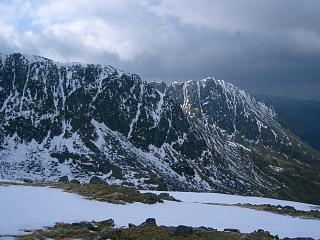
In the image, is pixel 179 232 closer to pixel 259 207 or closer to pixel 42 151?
pixel 259 207

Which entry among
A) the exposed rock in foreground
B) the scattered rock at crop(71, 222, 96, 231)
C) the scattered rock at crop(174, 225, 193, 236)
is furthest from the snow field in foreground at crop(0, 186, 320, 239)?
the scattered rock at crop(174, 225, 193, 236)

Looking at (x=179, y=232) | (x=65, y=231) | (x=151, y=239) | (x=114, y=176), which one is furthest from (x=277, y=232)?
(x=114, y=176)

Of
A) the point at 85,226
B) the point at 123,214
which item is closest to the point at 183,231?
the point at 85,226

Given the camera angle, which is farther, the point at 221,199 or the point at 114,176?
the point at 114,176

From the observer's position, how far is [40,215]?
1142 inches

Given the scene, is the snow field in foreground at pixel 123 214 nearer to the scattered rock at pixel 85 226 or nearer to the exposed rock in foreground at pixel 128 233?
the scattered rock at pixel 85 226

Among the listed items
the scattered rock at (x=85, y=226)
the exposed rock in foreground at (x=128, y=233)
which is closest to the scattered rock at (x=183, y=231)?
the exposed rock in foreground at (x=128, y=233)

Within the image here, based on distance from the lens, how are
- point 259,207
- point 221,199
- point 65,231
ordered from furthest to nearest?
point 221,199, point 259,207, point 65,231

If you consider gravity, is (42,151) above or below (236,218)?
above

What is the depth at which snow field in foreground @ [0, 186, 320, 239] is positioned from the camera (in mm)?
28756

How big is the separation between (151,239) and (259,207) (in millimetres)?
25770

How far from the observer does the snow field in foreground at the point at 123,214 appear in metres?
28.8

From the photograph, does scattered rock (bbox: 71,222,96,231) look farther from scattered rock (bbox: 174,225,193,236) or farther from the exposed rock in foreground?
scattered rock (bbox: 174,225,193,236)

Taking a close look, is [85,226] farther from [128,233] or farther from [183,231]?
[183,231]
